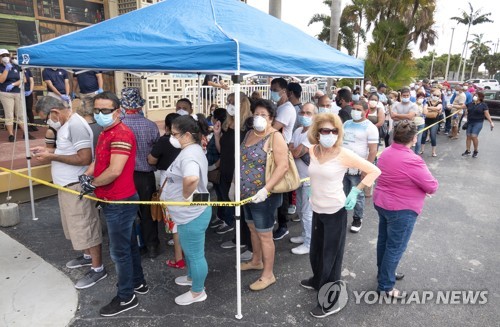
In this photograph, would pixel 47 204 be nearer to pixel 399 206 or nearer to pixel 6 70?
pixel 6 70

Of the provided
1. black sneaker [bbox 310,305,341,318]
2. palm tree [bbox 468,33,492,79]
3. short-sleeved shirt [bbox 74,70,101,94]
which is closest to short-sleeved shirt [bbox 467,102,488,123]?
black sneaker [bbox 310,305,341,318]

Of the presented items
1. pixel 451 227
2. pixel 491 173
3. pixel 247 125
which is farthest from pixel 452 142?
pixel 247 125

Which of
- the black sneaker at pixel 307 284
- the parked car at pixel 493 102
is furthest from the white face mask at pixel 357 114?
the parked car at pixel 493 102

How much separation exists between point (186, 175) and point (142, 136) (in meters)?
1.13

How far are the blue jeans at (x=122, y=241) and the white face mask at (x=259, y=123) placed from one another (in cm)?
121

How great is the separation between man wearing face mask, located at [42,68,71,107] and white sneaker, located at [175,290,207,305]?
17.8 feet

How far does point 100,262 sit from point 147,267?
0.49 m

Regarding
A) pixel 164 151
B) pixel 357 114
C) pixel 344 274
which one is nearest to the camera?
pixel 164 151

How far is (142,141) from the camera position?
364 centimetres

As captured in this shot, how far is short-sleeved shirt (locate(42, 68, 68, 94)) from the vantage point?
7.05m

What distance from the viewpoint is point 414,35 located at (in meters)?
18.8

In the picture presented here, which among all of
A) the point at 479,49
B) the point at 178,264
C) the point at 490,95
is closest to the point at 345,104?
the point at 178,264

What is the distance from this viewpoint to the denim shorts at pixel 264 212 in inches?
126

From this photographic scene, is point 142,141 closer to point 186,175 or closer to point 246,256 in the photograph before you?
point 186,175
